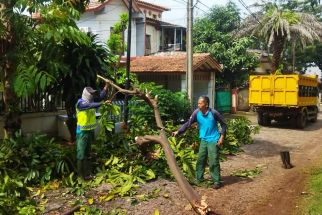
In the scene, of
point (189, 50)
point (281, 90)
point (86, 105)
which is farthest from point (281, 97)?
point (86, 105)

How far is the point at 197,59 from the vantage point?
18.9 metres

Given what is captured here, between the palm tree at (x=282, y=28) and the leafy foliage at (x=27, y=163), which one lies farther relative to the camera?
the palm tree at (x=282, y=28)

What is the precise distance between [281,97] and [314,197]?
1010 centimetres

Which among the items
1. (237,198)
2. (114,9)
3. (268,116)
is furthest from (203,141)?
(114,9)

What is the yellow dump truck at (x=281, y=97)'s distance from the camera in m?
16.4

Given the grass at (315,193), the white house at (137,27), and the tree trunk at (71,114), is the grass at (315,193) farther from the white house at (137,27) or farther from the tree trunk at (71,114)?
the white house at (137,27)

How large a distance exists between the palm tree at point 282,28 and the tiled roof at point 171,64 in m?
3.99

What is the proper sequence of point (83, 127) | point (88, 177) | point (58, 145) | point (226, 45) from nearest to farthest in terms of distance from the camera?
point (83, 127) < point (88, 177) < point (58, 145) < point (226, 45)

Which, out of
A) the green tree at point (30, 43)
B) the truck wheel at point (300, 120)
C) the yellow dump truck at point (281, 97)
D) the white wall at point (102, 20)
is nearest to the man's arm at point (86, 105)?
the green tree at point (30, 43)

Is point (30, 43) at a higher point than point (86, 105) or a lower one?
higher

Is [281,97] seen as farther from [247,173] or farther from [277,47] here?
[247,173]

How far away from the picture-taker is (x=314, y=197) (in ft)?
23.0

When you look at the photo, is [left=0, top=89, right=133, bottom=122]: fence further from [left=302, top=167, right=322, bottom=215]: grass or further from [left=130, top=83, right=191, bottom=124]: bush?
[left=302, top=167, right=322, bottom=215]: grass

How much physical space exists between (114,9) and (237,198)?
24.4 meters
